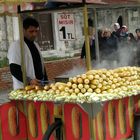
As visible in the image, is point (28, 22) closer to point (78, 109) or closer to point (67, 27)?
point (67, 27)

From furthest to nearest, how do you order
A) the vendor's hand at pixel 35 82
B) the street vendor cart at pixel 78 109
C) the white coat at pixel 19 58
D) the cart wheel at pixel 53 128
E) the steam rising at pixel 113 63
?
the steam rising at pixel 113 63
the white coat at pixel 19 58
the vendor's hand at pixel 35 82
the cart wheel at pixel 53 128
the street vendor cart at pixel 78 109

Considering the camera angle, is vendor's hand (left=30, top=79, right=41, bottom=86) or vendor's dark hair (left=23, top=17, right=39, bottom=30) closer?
vendor's hand (left=30, top=79, right=41, bottom=86)

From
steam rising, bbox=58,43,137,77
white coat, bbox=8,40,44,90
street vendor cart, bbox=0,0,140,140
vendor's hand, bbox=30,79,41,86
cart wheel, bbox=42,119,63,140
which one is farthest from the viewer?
steam rising, bbox=58,43,137,77

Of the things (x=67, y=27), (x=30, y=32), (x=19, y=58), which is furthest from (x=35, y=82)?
(x=67, y=27)

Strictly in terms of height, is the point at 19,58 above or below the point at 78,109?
above

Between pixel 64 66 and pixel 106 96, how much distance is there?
27.7 ft

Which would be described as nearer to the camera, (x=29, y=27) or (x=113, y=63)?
(x=29, y=27)

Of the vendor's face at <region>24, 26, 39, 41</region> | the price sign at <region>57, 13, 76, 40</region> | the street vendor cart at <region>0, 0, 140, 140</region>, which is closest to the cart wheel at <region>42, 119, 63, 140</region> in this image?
the street vendor cart at <region>0, 0, 140, 140</region>

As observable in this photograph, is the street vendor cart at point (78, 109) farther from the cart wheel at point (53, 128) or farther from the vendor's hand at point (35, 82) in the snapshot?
the vendor's hand at point (35, 82)

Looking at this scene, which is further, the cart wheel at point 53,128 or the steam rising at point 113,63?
the steam rising at point 113,63

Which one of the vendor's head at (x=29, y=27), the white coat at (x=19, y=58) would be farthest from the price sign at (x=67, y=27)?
the white coat at (x=19, y=58)

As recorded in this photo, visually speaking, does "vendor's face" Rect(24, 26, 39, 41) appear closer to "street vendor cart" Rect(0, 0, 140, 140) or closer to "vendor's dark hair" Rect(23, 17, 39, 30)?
"vendor's dark hair" Rect(23, 17, 39, 30)

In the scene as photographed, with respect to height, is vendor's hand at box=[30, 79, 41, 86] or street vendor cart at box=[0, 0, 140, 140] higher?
vendor's hand at box=[30, 79, 41, 86]

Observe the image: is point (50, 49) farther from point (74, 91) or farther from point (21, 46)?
point (74, 91)
